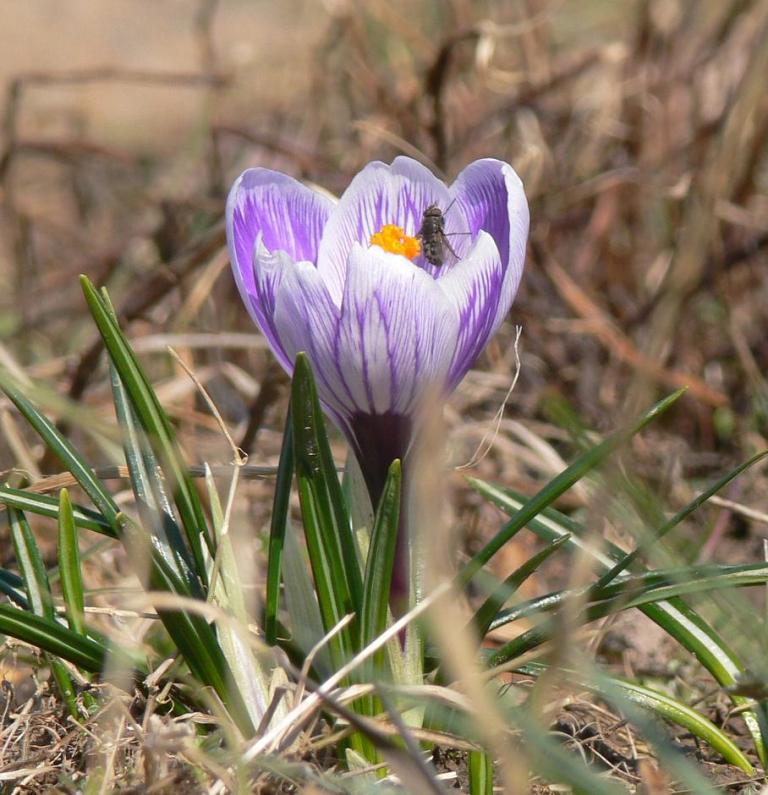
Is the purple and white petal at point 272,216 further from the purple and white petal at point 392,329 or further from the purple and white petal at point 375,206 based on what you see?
the purple and white petal at point 392,329

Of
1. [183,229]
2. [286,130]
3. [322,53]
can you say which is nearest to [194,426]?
[183,229]

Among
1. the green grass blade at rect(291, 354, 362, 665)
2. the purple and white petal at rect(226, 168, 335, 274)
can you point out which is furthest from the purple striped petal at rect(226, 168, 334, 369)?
the green grass blade at rect(291, 354, 362, 665)

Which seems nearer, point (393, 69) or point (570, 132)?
point (570, 132)

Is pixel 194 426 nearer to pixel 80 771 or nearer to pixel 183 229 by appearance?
pixel 183 229

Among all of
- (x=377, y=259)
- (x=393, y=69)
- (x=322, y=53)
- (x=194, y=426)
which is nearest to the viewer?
(x=377, y=259)

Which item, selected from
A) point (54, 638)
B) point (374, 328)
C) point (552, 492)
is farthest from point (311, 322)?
point (54, 638)

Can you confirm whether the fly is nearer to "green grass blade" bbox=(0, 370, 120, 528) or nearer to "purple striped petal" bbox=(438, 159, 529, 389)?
"purple striped petal" bbox=(438, 159, 529, 389)

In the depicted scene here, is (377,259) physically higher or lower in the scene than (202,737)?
higher

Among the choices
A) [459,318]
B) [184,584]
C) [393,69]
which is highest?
[393,69]
